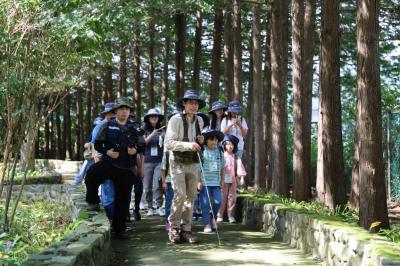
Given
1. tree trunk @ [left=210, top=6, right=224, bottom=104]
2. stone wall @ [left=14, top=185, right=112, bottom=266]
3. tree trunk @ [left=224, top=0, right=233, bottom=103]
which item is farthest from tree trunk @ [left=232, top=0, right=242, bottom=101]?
stone wall @ [left=14, top=185, right=112, bottom=266]

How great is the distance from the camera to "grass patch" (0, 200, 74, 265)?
269 inches

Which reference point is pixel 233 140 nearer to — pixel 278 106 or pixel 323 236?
pixel 278 106

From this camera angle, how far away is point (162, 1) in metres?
12.1

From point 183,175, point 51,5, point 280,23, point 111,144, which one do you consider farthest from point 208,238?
point 280,23

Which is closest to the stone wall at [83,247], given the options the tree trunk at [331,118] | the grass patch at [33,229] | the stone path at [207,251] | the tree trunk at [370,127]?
the grass patch at [33,229]

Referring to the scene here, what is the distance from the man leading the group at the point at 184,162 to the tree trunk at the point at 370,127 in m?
2.25

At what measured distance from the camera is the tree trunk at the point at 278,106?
11.1m

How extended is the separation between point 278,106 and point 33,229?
514cm

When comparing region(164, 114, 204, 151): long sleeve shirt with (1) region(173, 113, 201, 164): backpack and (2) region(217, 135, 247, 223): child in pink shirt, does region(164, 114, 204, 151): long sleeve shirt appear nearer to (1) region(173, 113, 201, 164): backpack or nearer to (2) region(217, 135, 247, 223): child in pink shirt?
(1) region(173, 113, 201, 164): backpack

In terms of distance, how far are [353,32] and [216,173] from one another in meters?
11.6

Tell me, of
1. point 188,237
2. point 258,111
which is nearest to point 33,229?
point 188,237

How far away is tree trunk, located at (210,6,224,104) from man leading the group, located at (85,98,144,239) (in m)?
10.7

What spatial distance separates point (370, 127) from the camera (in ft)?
20.4

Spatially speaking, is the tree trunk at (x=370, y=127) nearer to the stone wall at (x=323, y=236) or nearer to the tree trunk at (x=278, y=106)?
the stone wall at (x=323, y=236)
